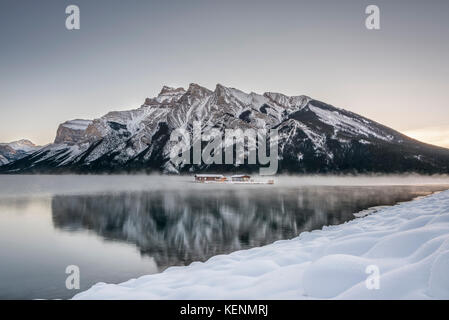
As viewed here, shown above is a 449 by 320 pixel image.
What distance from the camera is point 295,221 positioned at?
43562 millimetres

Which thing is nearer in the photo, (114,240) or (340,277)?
Answer: (340,277)

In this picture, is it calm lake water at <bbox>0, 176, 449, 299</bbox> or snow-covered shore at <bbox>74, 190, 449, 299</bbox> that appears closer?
snow-covered shore at <bbox>74, 190, 449, 299</bbox>

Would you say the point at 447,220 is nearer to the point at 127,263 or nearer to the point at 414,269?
the point at 414,269

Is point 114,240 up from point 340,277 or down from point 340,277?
down

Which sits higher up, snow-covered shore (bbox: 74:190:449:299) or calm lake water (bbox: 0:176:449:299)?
snow-covered shore (bbox: 74:190:449:299)

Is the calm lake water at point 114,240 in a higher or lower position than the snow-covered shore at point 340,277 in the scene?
lower

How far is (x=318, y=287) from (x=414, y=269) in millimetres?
2332

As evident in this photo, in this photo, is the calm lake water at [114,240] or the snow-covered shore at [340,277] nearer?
the snow-covered shore at [340,277]
